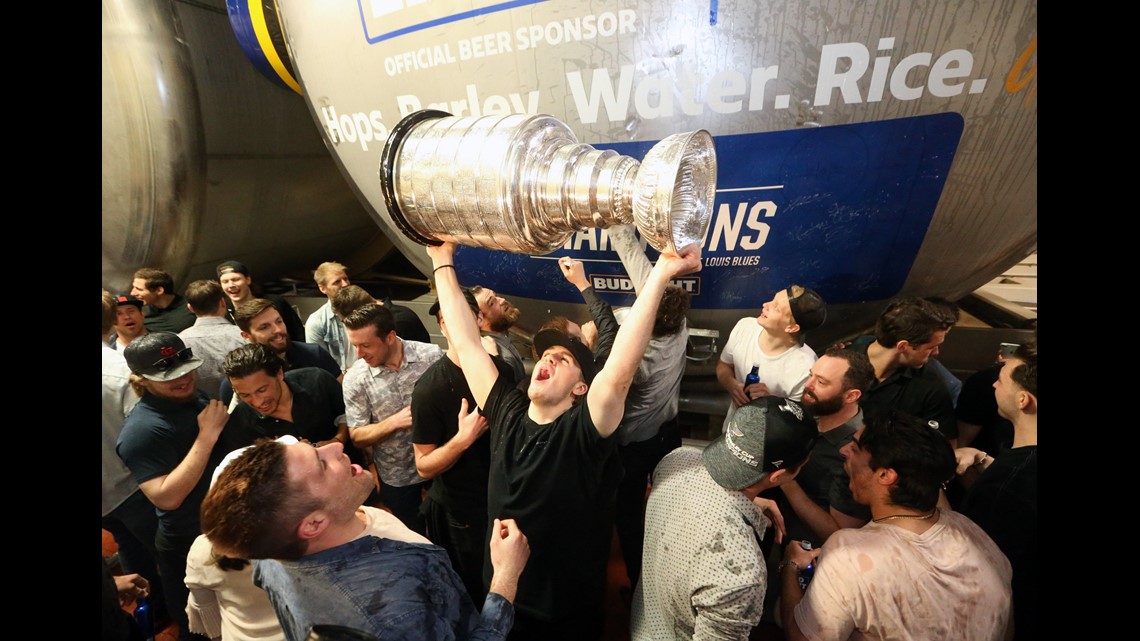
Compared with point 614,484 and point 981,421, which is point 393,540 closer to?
point 614,484

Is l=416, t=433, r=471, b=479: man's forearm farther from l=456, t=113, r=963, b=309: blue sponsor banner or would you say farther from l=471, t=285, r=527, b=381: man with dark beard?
l=456, t=113, r=963, b=309: blue sponsor banner

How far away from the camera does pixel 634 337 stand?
100cm

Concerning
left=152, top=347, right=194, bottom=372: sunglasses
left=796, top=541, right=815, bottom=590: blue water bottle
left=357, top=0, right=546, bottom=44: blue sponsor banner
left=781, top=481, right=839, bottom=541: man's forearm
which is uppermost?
left=357, top=0, right=546, bottom=44: blue sponsor banner

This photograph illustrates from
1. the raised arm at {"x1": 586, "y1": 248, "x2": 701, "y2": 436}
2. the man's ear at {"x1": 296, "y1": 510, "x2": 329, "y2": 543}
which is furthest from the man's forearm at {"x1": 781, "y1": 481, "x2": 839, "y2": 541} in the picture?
the man's ear at {"x1": 296, "y1": 510, "x2": 329, "y2": 543}

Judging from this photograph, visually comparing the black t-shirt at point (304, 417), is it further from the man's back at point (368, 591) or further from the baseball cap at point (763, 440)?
the baseball cap at point (763, 440)

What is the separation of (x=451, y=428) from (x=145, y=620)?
732 millimetres

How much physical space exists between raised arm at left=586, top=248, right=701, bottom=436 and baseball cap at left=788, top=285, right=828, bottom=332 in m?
0.64

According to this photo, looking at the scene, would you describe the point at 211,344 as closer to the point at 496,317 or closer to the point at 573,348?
the point at 496,317

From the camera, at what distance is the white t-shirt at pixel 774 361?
5.42ft

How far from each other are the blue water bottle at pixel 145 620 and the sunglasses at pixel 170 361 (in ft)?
1.70

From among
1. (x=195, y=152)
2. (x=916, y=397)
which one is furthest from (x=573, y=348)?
(x=195, y=152)

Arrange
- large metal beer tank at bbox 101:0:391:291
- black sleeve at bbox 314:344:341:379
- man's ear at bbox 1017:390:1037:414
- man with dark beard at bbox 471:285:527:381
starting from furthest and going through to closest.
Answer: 1. large metal beer tank at bbox 101:0:391:291
2. black sleeve at bbox 314:344:341:379
3. man with dark beard at bbox 471:285:527:381
4. man's ear at bbox 1017:390:1037:414

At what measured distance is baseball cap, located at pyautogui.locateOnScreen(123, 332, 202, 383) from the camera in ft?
3.87

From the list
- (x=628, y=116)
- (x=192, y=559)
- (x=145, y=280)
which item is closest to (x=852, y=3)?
(x=628, y=116)
